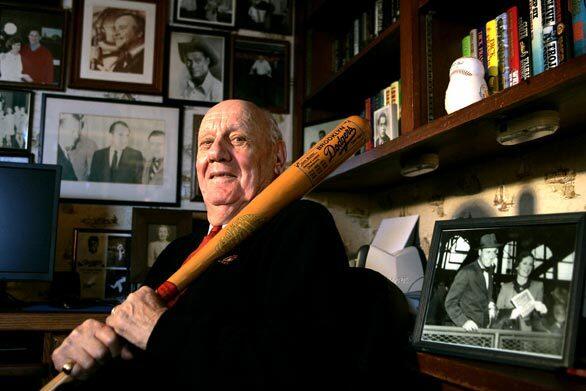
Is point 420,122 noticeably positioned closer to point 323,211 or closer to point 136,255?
point 323,211

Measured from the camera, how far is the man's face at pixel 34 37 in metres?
2.31

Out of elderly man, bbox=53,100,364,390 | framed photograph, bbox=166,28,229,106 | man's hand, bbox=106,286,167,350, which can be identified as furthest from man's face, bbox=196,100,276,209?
framed photograph, bbox=166,28,229,106

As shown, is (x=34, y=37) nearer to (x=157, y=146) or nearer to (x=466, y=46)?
(x=157, y=146)

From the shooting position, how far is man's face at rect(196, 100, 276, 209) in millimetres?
1287

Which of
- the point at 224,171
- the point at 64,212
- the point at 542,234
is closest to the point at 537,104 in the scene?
the point at 542,234

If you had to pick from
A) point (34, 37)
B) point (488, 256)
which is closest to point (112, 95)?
point (34, 37)

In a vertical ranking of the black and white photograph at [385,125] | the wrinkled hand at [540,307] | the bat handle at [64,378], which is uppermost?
the black and white photograph at [385,125]

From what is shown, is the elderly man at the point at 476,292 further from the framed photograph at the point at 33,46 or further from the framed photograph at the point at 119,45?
the framed photograph at the point at 33,46

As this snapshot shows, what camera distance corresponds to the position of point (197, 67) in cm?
251

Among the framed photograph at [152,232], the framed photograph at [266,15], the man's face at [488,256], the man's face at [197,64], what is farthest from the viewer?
the framed photograph at [266,15]

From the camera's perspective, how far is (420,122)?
4.79 feet

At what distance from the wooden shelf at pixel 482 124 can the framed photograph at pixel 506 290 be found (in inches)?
10.6

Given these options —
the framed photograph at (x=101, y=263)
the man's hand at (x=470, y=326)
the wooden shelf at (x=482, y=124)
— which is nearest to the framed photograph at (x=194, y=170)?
the framed photograph at (x=101, y=263)

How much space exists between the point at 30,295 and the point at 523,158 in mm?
1922
